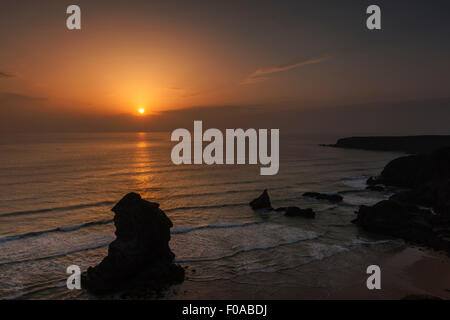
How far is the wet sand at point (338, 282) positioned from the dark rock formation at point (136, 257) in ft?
5.13

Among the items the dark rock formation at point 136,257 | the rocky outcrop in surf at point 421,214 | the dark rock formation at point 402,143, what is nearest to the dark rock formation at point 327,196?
the rocky outcrop in surf at point 421,214

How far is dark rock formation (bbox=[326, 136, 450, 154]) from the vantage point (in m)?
146

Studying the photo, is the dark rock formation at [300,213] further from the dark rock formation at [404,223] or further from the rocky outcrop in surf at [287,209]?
the dark rock formation at [404,223]

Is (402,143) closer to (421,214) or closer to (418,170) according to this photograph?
(418,170)

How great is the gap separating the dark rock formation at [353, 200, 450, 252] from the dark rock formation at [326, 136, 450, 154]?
13074cm

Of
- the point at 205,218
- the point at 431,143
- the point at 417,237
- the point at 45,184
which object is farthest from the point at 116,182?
the point at 431,143

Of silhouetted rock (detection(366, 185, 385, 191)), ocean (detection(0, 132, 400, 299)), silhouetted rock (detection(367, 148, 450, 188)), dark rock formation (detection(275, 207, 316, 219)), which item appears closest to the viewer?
ocean (detection(0, 132, 400, 299))

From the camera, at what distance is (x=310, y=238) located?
92.3 ft

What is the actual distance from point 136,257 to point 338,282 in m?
13.1

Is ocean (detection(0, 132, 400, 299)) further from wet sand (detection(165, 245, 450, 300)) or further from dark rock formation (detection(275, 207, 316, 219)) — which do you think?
dark rock formation (detection(275, 207, 316, 219))

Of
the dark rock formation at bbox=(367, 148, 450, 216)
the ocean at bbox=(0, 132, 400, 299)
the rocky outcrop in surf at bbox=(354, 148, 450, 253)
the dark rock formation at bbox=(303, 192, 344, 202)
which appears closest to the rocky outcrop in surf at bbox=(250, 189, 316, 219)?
the ocean at bbox=(0, 132, 400, 299)

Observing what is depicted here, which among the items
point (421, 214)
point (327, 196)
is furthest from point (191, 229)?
point (421, 214)
